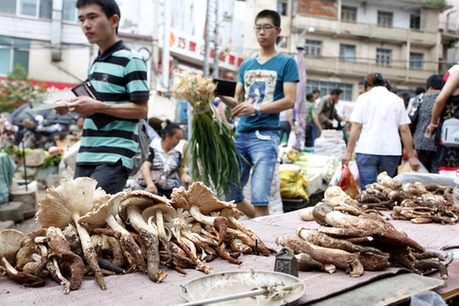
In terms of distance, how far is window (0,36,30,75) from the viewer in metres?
23.8

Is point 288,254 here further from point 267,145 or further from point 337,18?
point 337,18

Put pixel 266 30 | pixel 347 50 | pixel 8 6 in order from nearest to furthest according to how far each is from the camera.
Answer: pixel 266 30 → pixel 8 6 → pixel 347 50

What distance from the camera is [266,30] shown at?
15.4 ft

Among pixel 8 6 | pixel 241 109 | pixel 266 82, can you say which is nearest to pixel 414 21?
pixel 8 6

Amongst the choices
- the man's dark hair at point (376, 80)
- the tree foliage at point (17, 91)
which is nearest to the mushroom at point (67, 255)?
the man's dark hair at point (376, 80)

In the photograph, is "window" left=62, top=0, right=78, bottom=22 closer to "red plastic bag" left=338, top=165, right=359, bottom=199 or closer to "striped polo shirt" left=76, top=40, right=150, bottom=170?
"red plastic bag" left=338, top=165, right=359, bottom=199

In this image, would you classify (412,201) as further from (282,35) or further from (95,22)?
(282,35)

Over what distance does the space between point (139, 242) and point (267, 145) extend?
104 inches

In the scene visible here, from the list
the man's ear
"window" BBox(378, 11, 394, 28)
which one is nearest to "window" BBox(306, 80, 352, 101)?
"window" BBox(378, 11, 394, 28)

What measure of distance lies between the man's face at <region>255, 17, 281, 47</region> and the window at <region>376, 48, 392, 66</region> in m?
36.9

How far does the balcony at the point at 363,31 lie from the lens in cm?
3669

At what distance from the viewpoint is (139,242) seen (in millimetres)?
2172

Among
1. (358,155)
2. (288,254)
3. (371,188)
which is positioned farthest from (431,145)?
(288,254)

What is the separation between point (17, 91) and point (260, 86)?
1987 centimetres
